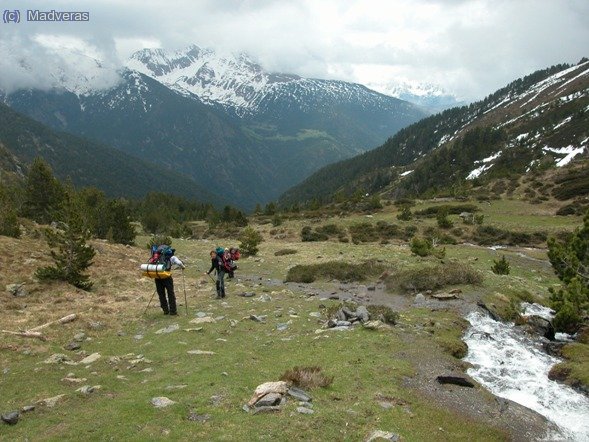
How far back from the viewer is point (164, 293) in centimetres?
2066

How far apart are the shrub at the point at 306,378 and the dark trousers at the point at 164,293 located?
970 cm

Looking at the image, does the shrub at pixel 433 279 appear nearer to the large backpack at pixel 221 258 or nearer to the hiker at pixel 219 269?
the large backpack at pixel 221 258

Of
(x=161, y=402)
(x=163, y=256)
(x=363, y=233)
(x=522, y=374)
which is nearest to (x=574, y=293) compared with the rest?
(x=522, y=374)

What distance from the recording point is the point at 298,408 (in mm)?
10562

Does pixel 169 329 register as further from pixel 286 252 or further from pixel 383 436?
pixel 286 252

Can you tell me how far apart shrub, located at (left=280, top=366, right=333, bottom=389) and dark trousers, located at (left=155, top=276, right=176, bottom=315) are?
970cm

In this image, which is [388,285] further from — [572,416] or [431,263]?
[572,416]

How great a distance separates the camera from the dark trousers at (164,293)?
20312mm

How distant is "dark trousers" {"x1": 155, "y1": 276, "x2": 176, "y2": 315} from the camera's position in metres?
20.3

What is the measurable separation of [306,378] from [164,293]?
34.9 feet

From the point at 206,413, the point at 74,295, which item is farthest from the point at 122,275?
the point at 206,413

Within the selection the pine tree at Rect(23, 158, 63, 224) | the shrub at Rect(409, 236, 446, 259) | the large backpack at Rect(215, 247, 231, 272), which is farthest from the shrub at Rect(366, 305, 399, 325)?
the pine tree at Rect(23, 158, 63, 224)

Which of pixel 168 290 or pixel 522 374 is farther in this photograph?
pixel 168 290

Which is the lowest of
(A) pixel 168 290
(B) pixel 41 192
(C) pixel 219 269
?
(A) pixel 168 290
